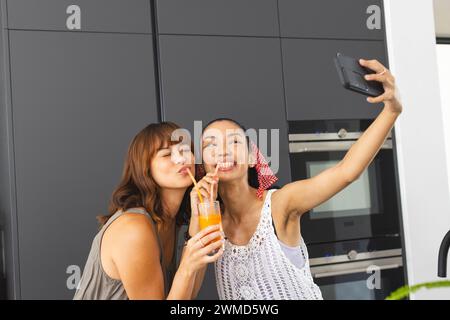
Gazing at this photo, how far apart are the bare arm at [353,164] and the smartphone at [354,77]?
2cm

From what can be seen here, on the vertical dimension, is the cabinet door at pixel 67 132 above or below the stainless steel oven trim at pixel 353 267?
above

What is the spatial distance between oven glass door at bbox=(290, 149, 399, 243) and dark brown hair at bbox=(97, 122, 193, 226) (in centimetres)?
99

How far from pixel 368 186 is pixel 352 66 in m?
1.40

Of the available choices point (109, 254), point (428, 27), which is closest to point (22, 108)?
point (109, 254)

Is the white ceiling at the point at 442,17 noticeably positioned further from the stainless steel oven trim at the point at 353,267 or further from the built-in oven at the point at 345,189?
the stainless steel oven trim at the point at 353,267

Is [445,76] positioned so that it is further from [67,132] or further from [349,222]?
[67,132]

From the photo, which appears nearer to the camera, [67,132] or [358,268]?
[67,132]

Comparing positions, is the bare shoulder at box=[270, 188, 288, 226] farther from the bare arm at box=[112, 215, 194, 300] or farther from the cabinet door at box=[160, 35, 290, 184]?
the cabinet door at box=[160, 35, 290, 184]

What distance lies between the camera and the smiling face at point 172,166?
6.05 ft

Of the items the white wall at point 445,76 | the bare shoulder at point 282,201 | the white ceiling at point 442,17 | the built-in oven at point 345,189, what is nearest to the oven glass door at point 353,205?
the built-in oven at point 345,189

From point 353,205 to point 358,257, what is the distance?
0.77ft

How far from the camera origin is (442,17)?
3686 millimetres

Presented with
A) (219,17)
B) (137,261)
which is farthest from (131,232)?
(219,17)

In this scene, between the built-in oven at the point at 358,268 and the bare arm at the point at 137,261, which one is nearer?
the bare arm at the point at 137,261
